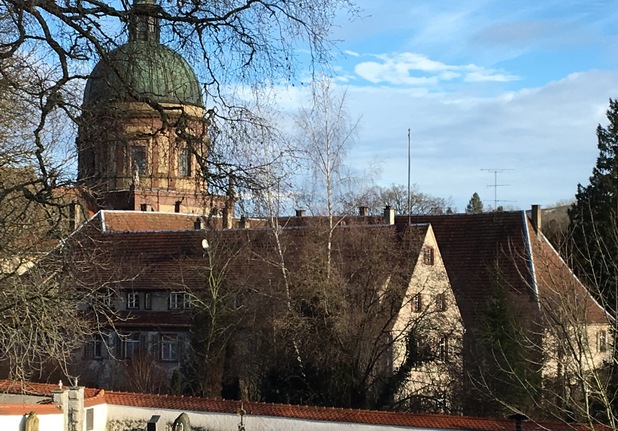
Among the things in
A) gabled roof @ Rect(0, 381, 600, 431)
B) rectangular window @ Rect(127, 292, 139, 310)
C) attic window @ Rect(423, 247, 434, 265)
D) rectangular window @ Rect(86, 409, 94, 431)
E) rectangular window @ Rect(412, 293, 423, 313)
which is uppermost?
attic window @ Rect(423, 247, 434, 265)

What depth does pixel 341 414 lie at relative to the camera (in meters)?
18.3

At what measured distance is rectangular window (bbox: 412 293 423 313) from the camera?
28.3 m

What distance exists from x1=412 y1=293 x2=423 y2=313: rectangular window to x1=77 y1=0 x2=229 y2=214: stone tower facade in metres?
20.2

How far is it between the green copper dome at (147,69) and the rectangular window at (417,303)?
2070 cm

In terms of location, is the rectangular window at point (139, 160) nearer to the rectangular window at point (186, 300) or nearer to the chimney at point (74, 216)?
the chimney at point (74, 216)

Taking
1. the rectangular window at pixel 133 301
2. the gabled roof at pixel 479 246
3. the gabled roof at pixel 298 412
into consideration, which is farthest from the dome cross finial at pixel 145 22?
the rectangular window at pixel 133 301

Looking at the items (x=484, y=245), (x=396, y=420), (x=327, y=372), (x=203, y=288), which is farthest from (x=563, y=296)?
(x=484, y=245)

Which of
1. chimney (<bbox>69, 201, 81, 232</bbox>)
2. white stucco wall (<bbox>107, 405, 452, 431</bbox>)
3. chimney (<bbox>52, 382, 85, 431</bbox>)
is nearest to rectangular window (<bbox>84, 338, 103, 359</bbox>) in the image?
white stucco wall (<bbox>107, 405, 452, 431</bbox>)

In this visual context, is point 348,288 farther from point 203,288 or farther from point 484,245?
point 484,245

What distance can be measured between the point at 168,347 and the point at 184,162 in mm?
29127

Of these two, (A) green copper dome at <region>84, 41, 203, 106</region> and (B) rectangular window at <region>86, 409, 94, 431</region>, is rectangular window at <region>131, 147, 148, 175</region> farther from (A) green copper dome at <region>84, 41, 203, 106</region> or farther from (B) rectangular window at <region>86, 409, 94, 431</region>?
(B) rectangular window at <region>86, 409, 94, 431</region>

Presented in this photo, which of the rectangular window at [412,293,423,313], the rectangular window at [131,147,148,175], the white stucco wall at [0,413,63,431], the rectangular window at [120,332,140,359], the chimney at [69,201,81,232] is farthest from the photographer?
the rectangular window at [120,332,140,359]

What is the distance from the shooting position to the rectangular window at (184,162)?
7820mm

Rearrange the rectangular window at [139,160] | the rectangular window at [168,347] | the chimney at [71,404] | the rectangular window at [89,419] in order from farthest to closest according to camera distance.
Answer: the rectangular window at [168,347] → the rectangular window at [89,419] → the chimney at [71,404] → the rectangular window at [139,160]
